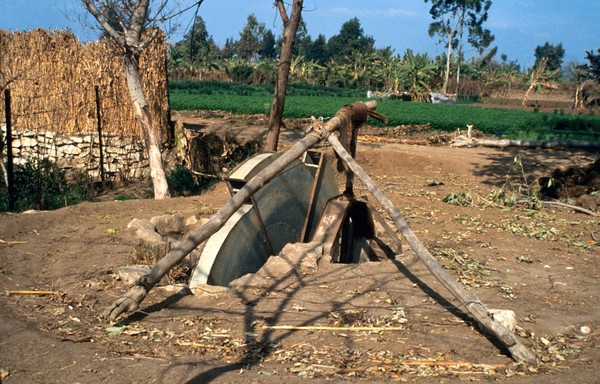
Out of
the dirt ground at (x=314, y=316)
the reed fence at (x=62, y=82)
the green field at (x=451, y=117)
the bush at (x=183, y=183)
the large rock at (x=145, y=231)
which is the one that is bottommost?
the bush at (x=183, y=183)

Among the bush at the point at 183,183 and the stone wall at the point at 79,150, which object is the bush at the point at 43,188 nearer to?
the stone wall at the point at 79,150

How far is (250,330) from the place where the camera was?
16.4 feet

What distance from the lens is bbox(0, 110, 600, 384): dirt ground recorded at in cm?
435

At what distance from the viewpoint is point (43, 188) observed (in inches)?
460

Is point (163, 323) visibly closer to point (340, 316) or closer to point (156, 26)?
point (340, 316)

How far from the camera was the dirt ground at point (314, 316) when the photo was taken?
14.3ft

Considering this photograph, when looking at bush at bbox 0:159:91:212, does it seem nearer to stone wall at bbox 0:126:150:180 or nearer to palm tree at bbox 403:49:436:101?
stone wall at bbox 0:126:150:180

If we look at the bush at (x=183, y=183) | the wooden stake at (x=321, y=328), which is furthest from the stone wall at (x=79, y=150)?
the wooden stake at (x=321, y=328)

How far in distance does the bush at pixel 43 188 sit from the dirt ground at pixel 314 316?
2.85m

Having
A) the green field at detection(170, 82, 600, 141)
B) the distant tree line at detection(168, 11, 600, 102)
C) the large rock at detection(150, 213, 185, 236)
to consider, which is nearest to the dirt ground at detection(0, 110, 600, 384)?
the large rock at detection(150, 213, 185, 236)

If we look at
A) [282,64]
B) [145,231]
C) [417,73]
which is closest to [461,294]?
[145,231]

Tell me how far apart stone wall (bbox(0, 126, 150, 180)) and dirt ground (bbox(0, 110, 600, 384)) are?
5517 millimetres

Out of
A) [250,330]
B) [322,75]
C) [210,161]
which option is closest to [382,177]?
[210,161]

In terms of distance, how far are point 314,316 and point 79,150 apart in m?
9.99
